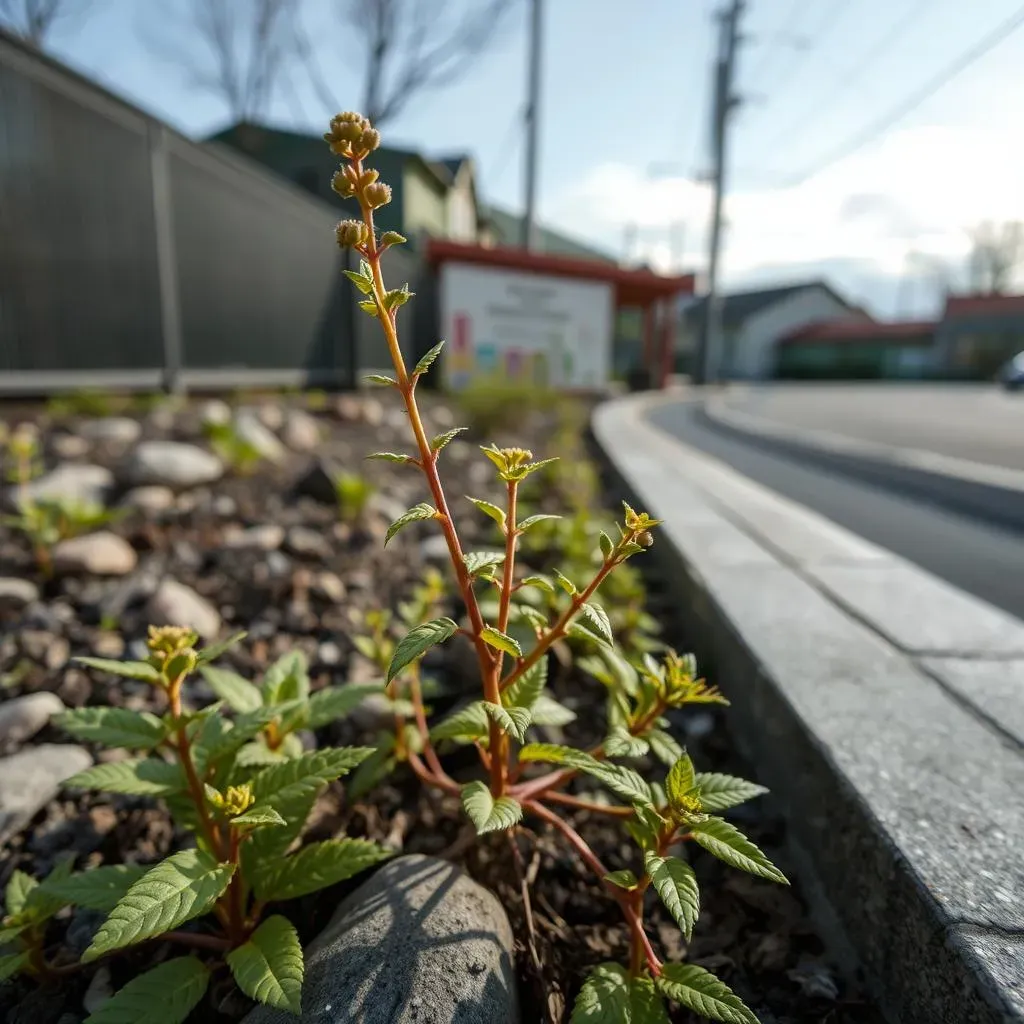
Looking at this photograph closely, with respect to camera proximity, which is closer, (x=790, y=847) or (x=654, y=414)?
(x=790, y=847)

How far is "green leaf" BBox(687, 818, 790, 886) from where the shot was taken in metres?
0.74

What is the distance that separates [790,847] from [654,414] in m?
9.11

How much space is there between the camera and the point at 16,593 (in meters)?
1.82

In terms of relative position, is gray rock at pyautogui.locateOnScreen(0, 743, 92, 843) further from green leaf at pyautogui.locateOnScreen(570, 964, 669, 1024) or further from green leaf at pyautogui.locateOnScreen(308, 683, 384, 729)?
green leaf at pyautogui.locateOnScreen(570, 964, 669, 1024)

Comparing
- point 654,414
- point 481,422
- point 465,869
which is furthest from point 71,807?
point 654,414

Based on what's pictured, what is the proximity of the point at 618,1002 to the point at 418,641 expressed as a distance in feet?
1.62

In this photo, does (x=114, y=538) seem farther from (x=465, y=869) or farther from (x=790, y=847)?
(x=790, y=847)

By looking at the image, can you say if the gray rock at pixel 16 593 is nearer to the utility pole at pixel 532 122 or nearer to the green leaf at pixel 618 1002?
the green leaf at pixel 618 1002

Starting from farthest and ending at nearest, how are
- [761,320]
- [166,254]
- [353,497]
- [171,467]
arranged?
1. [761,320]
2. [166,254]
3. [171,467]
4. [353,497]

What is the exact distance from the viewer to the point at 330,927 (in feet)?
2.97

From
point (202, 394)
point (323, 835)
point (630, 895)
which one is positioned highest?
point (202, 394)

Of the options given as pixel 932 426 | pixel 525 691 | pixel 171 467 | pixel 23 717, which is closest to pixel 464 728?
pixel 525 691

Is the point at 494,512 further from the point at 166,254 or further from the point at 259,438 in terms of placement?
the point at 166,254

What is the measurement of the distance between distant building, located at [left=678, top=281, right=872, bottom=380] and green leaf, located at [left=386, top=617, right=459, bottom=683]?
34665 millimetres
